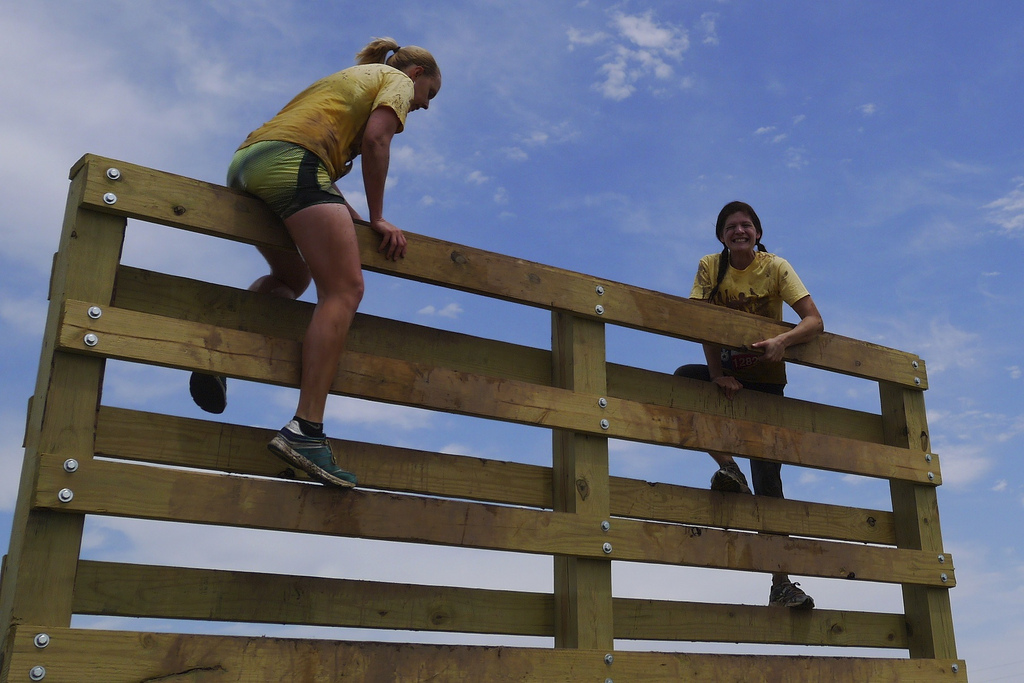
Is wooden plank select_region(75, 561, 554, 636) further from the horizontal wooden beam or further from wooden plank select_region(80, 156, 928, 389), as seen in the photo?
wooden plank select_region(80, 156, 928, 389)

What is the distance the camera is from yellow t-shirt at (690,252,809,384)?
18.7 feet

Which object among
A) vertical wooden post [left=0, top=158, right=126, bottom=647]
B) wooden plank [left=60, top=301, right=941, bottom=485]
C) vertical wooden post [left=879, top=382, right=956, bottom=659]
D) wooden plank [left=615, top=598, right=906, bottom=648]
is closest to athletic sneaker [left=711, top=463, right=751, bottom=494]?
wooden plank [left=60, top=301, right=941, bottom=485]

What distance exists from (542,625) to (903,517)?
8.76ft

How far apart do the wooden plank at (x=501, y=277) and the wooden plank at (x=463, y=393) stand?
1.46 feet

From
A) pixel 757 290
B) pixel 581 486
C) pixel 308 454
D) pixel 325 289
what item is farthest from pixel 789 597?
pixel 325 289

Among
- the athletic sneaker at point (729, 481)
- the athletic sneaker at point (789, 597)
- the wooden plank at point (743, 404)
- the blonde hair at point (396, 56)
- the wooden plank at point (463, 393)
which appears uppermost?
the blonde hair at point (396, 56)

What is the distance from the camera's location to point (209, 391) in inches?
170

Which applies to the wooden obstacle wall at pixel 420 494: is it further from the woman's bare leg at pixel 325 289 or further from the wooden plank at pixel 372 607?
the woman's bare leg at pixel 325 289

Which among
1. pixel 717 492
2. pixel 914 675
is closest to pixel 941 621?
pixel 914 675

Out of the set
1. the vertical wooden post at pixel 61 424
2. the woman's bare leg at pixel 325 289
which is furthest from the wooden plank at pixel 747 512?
the vertical wooden post at pixel 61 424

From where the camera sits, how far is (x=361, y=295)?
3.99 metres

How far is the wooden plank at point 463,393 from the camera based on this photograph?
3.61 m

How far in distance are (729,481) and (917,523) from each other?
4.65 ft

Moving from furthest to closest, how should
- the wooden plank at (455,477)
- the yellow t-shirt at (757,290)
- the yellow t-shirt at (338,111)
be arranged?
the yellow t-shirt at (757,290), the yellow t-shirt at (338,111), the wooden plank at (455,477)
